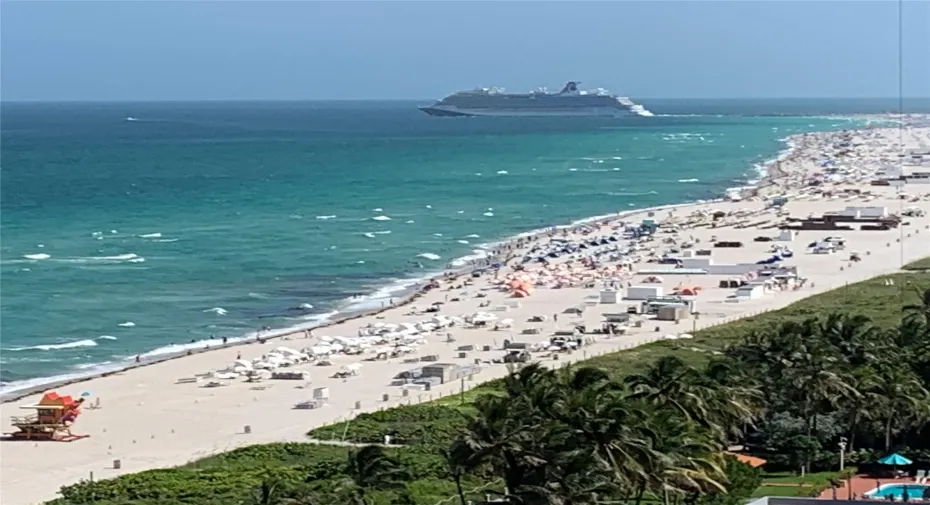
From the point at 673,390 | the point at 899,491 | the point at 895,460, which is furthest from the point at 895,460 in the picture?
the point at 673,390

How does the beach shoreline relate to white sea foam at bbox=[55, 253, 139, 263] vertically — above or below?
below

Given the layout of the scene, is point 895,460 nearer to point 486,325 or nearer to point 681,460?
point 681,460

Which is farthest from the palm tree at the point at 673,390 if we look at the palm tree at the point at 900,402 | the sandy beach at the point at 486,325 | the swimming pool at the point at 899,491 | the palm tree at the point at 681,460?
the sandy beach at the point at 486,325

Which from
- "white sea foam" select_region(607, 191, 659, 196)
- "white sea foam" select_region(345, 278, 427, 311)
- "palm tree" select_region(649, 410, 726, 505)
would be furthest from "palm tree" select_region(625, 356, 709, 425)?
"white sea foam" select_region(607, 191, 659, 196)

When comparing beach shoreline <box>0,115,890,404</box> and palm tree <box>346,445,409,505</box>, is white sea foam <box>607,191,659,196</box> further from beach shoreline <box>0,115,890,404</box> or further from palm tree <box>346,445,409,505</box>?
palm tree <box>346,445,409,505</box>

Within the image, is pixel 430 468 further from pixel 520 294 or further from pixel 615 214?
pixel 615 214

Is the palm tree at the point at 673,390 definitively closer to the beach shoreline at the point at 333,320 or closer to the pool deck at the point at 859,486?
the pool deck at the point at 859,486
